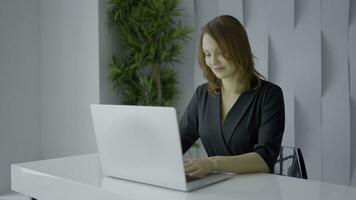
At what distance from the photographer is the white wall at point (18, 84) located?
149 inches

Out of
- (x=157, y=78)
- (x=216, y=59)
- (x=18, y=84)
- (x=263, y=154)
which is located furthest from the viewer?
(x=18, y=84)

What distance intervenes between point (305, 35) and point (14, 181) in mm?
2244

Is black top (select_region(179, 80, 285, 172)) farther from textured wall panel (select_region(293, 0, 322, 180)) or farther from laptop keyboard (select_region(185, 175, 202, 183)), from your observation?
textured wall panel (select_region(293, 0, 322, 180))

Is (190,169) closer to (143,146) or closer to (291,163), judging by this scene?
(143,146)

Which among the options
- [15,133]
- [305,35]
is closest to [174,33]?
[305,35]

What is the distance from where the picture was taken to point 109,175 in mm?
1672

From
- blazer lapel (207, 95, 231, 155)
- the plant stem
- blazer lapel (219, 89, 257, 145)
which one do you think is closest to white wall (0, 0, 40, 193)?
the plant stem

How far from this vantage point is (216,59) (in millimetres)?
2057

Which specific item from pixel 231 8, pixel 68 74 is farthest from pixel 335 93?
pixel 68 74

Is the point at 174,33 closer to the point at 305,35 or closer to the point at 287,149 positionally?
the point at 305,35

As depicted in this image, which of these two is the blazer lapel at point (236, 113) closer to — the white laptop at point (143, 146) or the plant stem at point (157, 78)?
the white laptop at point (143, 146)

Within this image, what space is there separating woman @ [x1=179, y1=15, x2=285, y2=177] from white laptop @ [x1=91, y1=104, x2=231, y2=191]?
443mm

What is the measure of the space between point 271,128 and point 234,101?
283mm

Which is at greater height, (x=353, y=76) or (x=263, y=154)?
(x=353, y=76)
